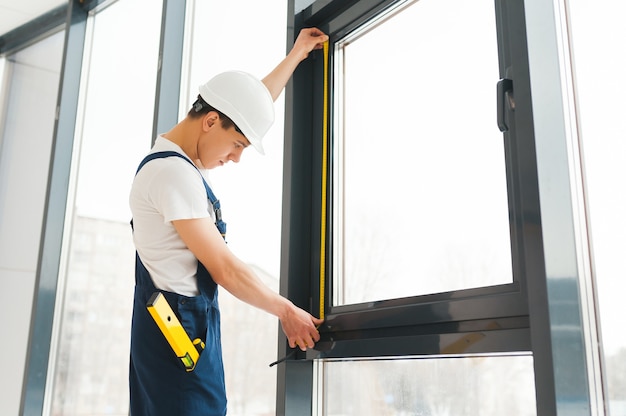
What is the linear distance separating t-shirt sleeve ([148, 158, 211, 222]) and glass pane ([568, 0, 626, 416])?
824mm

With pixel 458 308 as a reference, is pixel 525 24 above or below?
above

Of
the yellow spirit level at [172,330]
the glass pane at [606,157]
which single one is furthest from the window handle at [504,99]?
the yellow spirit level at [172,330]

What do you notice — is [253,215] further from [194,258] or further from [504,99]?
[504,99]

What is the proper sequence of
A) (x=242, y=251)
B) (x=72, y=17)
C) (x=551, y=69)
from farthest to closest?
1. (x=72, y=17)
2. (x=242, y=251)
3. (x=551, y=69)

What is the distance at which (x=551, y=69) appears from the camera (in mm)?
1266

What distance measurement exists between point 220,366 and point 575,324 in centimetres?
80

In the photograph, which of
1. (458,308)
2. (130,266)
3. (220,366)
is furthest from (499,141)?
(130,266)

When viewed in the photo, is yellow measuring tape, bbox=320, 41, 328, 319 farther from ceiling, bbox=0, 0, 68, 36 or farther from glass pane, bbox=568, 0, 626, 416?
ceiling, bbox=0, 0, 68, 36

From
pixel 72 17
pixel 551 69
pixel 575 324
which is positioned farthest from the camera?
pixel 72 17

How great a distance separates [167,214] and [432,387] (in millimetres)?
700

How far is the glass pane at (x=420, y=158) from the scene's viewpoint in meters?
1.41

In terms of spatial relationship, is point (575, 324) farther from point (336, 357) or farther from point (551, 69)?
point (336, 357)

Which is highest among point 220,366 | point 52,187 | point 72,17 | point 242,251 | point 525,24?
point 72,17

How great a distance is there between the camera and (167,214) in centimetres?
150
